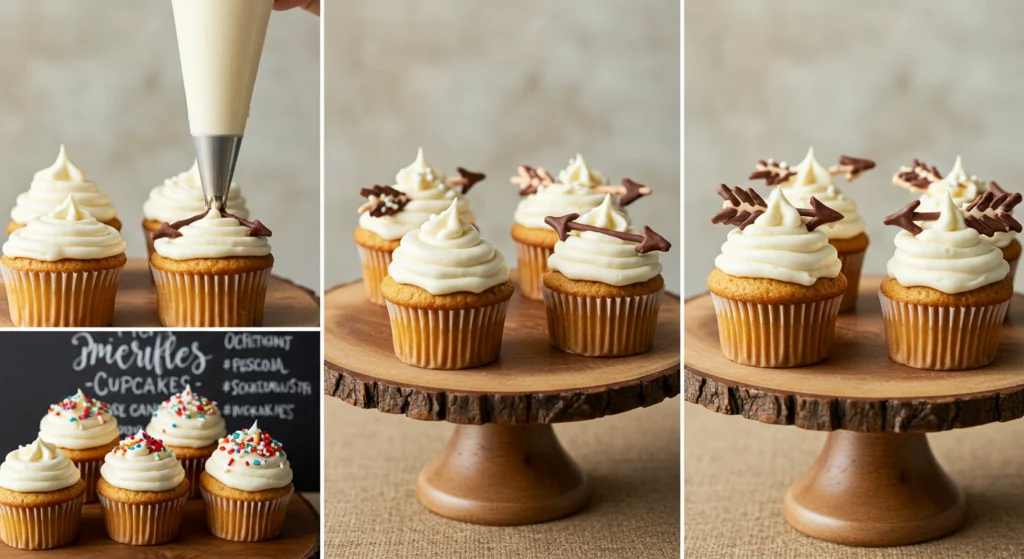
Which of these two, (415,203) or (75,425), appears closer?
(75,425)

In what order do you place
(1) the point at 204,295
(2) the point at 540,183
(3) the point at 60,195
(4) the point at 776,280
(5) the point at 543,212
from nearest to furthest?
(1) the point at 204,295 → (4) the point at 776,280 → (3) the point at 60,195 → (5) the point at 543,212 → (2) the point at 540,183

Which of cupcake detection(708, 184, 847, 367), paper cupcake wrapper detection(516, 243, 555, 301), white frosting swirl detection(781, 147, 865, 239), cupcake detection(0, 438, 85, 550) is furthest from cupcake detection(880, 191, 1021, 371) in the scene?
cupcake detection(0, 438, 85, 550)

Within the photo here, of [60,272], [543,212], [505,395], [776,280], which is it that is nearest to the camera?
[60,272]

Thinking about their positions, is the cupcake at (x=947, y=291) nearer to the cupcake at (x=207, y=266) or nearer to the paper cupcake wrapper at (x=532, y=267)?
the paper cupcake wrapper at (x=532, y=267)

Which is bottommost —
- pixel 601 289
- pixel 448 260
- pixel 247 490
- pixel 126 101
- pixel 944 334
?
pixel 247 490

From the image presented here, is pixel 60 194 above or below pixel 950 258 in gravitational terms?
above

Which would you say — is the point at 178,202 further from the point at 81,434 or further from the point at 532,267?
the point at 532,267

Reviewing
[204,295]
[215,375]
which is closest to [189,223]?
[204,295]

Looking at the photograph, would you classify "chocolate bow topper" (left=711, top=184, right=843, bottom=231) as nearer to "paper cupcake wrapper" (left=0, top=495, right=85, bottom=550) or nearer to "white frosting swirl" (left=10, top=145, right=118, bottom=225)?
"white frosting swirl" (left=10, top=145, right=118, bottom=225)
